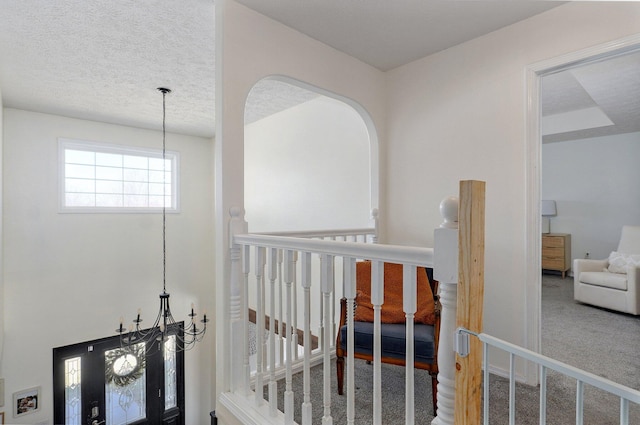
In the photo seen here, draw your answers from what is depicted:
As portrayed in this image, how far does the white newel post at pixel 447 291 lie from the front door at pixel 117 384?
4.30m

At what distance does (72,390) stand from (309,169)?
440 centimetres

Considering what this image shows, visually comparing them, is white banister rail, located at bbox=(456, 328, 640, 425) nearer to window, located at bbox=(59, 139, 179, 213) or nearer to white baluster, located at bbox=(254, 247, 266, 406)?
white baluster, located at bbox=(254, 247, 266, 406)

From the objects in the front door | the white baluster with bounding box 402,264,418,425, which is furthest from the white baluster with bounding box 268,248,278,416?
the front door

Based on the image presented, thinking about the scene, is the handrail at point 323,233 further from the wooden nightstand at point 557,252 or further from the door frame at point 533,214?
the wooden nightstand at point 557,252

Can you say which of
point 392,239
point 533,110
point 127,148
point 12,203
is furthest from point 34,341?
point 533,110

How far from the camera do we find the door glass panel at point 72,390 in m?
4.45

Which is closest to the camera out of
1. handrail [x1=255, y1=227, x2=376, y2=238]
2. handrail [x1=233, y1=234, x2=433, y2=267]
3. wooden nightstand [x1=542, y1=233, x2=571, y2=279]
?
handrail [x1=233, y1=234, x2=433, y2=267]

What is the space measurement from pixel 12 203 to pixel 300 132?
3.62m

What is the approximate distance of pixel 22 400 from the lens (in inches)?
161

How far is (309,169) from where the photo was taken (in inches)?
155

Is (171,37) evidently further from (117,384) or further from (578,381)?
(117,384)

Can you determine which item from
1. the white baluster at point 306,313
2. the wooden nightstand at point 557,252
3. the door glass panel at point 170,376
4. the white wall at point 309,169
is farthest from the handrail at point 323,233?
the wooden nightstand at point 557,252

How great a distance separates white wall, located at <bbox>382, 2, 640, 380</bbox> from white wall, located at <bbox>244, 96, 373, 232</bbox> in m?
0.57

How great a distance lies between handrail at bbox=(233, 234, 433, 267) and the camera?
42.3 inches
